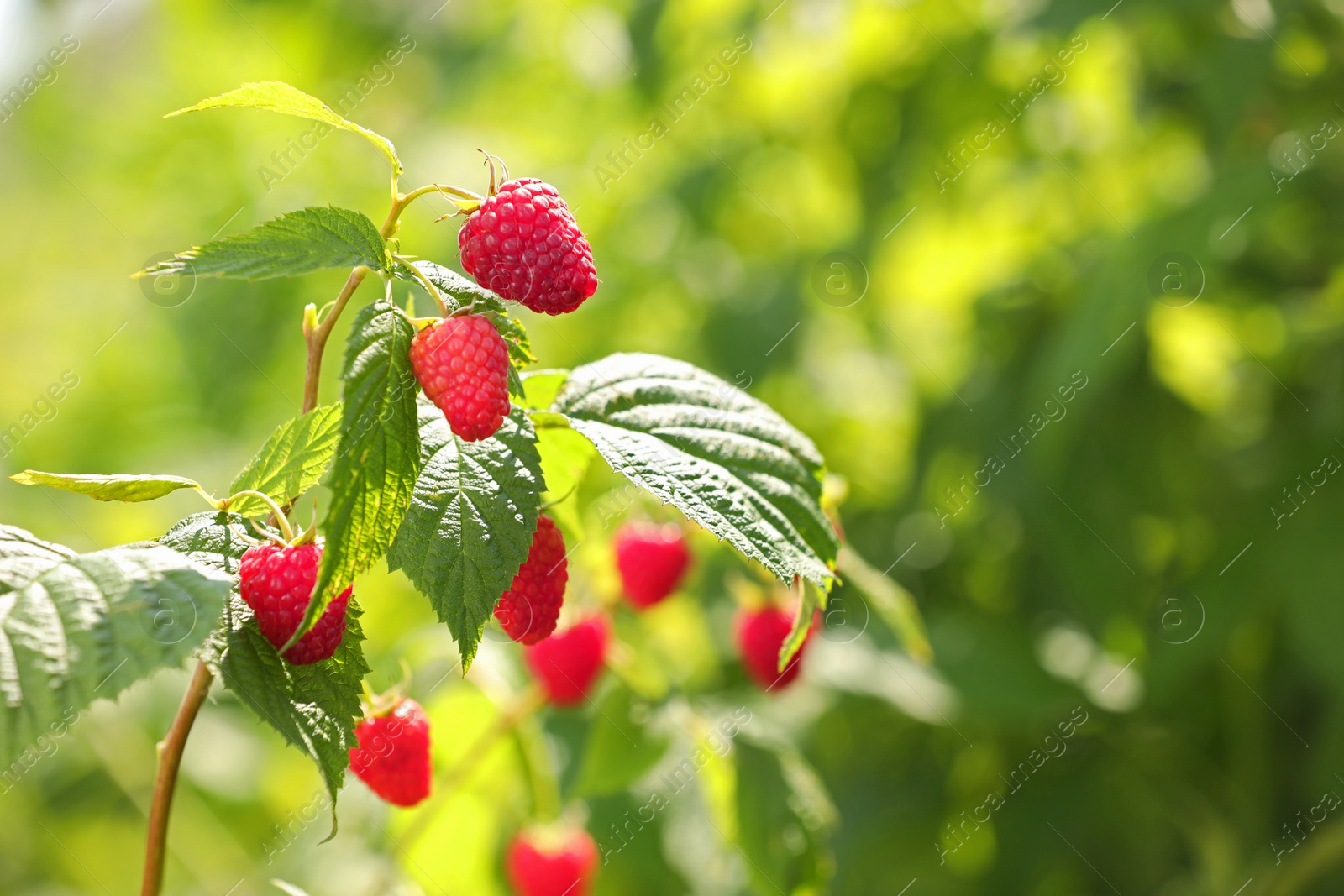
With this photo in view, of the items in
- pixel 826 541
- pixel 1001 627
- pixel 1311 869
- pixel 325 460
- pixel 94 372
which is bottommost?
pixel 1311 869

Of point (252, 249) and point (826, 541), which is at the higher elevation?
point (252, 249)

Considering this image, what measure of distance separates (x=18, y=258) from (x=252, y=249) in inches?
158

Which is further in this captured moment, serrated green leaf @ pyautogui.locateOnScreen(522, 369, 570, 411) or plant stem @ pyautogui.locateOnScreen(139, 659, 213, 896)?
serrated green leaf @ pyautogui.locateOnScreen(522, 369, 570, 411)

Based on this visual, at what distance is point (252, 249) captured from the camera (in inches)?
22.4

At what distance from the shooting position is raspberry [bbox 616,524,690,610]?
1.14 m

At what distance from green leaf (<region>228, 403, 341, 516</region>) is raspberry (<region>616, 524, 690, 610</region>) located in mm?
547

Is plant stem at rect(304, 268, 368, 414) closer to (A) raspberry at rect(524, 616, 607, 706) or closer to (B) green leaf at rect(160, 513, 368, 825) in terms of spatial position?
(B) green leaf at rect(160, 513, 368, 825)

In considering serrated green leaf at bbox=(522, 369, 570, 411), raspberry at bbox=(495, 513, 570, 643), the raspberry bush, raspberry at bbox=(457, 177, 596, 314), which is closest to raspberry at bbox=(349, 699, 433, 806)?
the raspberry bush

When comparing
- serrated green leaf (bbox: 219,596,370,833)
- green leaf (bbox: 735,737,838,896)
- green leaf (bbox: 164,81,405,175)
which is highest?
green leaf (bbox: 164,81,405,175)

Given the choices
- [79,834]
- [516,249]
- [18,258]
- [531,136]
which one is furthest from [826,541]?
[18,258]

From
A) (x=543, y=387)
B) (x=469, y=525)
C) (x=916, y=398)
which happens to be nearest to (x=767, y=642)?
(x=543, y=387)

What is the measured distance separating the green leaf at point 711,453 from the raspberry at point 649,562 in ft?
1.17

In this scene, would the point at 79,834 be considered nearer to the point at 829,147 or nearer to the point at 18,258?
the point at 829,147

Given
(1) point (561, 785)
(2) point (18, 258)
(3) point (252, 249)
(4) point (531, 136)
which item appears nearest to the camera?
(3) point (252, 249)
